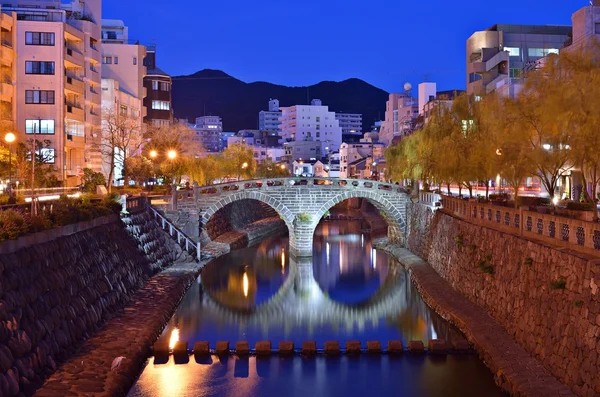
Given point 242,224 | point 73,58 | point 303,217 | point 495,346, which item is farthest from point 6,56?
point 495,346

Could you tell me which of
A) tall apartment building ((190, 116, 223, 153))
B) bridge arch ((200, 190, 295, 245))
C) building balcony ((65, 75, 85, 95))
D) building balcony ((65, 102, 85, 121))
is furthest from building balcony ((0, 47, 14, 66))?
tall apartment building ((190, 116, 223, 153))

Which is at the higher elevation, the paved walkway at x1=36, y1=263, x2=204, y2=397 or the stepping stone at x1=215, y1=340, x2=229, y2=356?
the paved walkway at x1=36, y1=263, x2=204, y2=397

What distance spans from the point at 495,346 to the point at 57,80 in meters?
35.4

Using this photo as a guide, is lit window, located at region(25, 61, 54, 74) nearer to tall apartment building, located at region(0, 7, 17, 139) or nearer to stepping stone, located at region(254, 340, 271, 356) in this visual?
tall apartment building, located at region(0, 7, 17, 139)

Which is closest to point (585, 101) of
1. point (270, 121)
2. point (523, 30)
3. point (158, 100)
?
point (523, 30)

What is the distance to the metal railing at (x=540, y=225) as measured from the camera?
1444cm

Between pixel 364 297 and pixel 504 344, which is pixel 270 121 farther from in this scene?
pixel 504 344

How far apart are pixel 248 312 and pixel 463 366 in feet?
37.0

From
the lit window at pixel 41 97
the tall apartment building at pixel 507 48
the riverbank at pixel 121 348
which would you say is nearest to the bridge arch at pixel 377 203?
the riverbank at pixel 121 348

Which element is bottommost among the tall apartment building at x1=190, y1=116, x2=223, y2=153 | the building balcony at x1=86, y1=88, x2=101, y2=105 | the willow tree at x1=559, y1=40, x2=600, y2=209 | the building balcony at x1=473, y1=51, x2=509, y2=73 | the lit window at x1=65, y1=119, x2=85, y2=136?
the willow tree at x1=559, y1=40, x2=600, y2=209

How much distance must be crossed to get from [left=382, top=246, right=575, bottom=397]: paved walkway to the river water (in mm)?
447

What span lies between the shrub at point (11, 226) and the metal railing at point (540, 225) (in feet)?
44.8

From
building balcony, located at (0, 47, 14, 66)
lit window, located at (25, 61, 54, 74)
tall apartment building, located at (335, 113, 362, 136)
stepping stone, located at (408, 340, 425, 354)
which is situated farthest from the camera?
tall apartment building, located at (335, 113, 362, 136)

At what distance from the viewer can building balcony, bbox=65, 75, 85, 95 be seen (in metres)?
43.8
